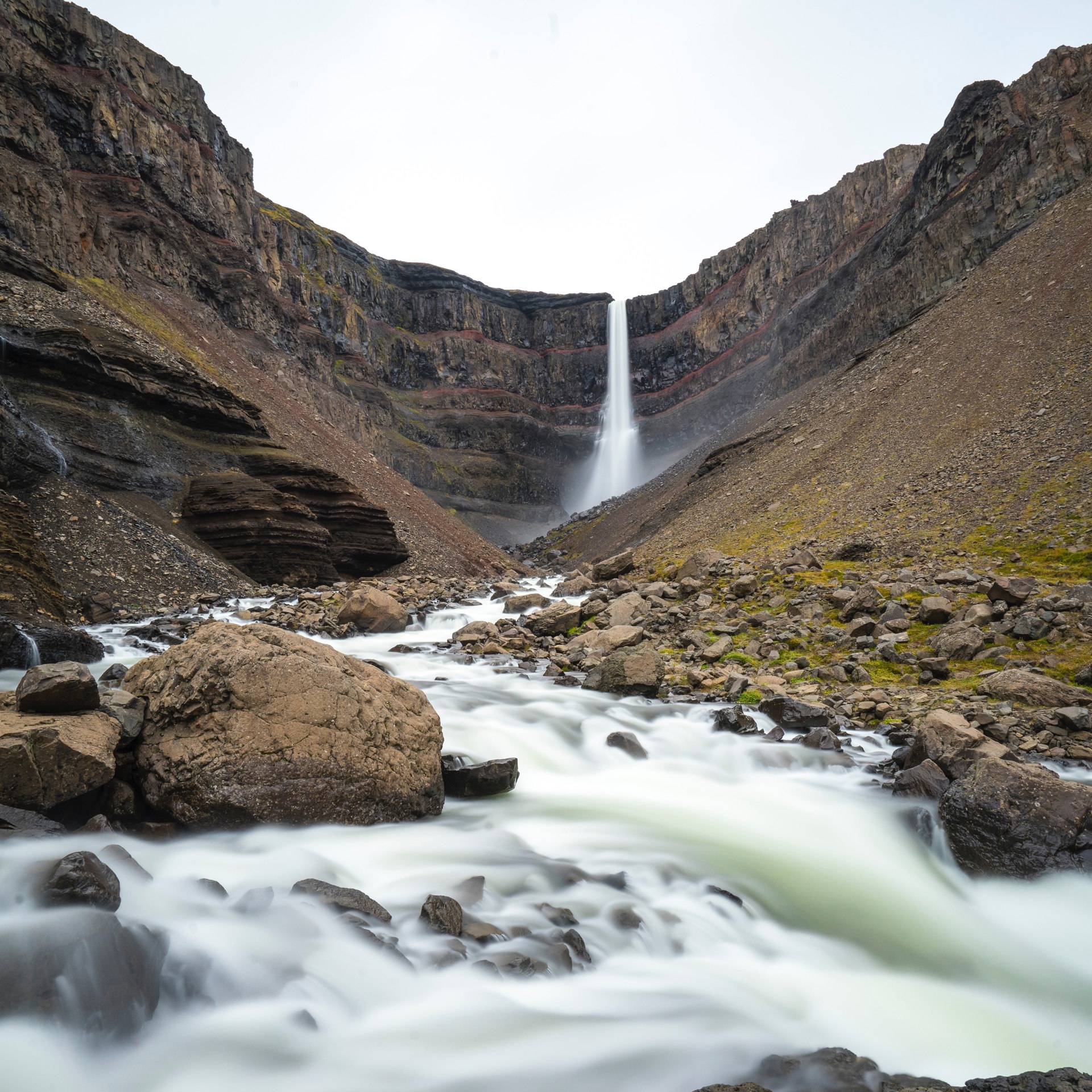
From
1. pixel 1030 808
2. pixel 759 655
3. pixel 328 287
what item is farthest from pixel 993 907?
pixel 328 287

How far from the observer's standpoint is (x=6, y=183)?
2191 centimetres

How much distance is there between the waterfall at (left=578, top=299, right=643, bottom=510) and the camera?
246 feet

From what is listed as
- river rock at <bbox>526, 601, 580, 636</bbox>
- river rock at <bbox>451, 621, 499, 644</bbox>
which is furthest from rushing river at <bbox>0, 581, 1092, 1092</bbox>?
river rock at <bbox>526, 601, 580, 636</bbox>

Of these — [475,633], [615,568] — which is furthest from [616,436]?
[475,633]

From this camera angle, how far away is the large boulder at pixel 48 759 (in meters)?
3.93

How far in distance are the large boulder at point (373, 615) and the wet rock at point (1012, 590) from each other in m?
11.5

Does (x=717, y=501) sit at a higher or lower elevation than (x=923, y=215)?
lower

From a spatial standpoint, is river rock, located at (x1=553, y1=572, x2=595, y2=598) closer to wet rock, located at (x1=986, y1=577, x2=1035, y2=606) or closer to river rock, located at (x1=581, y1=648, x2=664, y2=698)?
river rock, located at (x1=581, y1=648, x2=664, y2=698)

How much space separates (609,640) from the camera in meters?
11.5

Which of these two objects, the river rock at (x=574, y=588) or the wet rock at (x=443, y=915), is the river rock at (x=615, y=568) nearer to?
the river rock at (x=574, y=588)

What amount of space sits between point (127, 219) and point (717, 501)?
33253 millimetres

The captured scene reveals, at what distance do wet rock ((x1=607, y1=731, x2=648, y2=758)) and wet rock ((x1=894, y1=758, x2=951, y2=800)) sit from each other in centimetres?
267

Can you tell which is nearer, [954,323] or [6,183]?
[6,183]

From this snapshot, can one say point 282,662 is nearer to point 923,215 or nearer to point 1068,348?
point 1068,348
